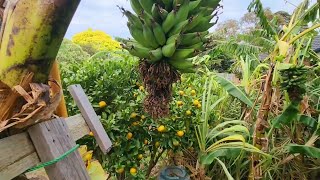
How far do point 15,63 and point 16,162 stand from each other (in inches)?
11.3

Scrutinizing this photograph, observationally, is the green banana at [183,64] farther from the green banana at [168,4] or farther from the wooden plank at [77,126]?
the wooden plank at [77,126]

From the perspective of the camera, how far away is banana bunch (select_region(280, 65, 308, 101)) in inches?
89.3

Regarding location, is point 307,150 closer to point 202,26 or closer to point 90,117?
point 90,117

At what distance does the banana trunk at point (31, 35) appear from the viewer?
66 centimetres

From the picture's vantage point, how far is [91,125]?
1366mm

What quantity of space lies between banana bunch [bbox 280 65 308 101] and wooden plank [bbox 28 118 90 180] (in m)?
1.76

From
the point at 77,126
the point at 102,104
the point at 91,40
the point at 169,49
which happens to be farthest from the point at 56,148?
the point at 91,40

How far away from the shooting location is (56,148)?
0.94m

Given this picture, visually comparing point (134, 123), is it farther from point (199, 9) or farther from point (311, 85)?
point (311, 85)

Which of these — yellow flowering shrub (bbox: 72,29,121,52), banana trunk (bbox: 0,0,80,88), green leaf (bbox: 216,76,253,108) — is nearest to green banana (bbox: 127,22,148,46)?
banana trunk (bbox: 0,0,80,88)

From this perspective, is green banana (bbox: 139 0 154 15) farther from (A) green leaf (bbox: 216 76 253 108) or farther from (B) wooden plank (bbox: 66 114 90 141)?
(A) green leaf (bbox: 216 76 253 108)

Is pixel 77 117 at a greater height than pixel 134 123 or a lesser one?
greater

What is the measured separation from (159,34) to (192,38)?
10 centimetres

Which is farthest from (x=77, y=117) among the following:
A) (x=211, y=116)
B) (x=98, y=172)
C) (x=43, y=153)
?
(x=211, y=116)
